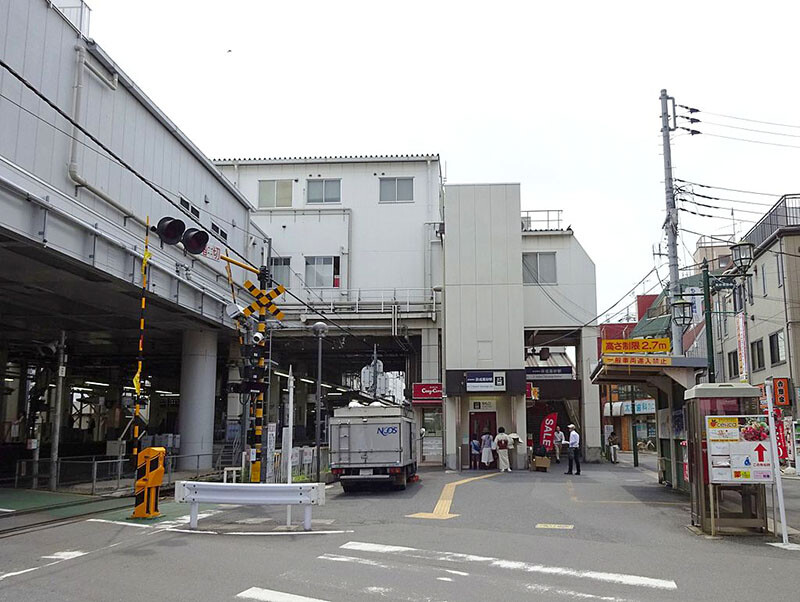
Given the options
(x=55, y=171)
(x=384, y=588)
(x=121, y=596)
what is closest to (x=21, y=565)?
(x=121, y=596)

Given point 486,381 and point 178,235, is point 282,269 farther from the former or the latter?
point 178,235

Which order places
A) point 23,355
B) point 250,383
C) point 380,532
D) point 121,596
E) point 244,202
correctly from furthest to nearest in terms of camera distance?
point 23,355
point 244,202
point 250,383
point 380,532
point 121,596

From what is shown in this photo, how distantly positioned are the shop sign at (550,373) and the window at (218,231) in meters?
15.6

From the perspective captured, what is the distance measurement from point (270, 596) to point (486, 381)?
77.3ft

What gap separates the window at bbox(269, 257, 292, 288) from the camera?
1544 inches

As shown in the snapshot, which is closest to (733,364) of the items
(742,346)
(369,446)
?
(742,346)

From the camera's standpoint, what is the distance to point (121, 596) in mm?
7707

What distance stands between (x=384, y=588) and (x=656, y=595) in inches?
113

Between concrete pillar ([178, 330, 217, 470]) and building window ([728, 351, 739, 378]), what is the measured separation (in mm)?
28185

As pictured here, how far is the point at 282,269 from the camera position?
39.4m

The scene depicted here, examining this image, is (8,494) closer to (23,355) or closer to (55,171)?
(55,171)

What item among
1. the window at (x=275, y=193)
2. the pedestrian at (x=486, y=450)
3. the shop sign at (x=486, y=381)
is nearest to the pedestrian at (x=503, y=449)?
the pedestrian at (x=486, y=450)

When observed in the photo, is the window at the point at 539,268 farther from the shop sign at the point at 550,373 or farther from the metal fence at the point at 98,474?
the metal fence at the point at 98,474

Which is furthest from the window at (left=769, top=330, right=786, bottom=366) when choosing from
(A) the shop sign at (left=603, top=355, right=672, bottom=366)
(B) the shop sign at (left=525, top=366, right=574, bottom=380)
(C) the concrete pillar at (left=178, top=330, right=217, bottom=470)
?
(C) the concrete pillar at (left=178, top=330, right=217, bottom=470)
